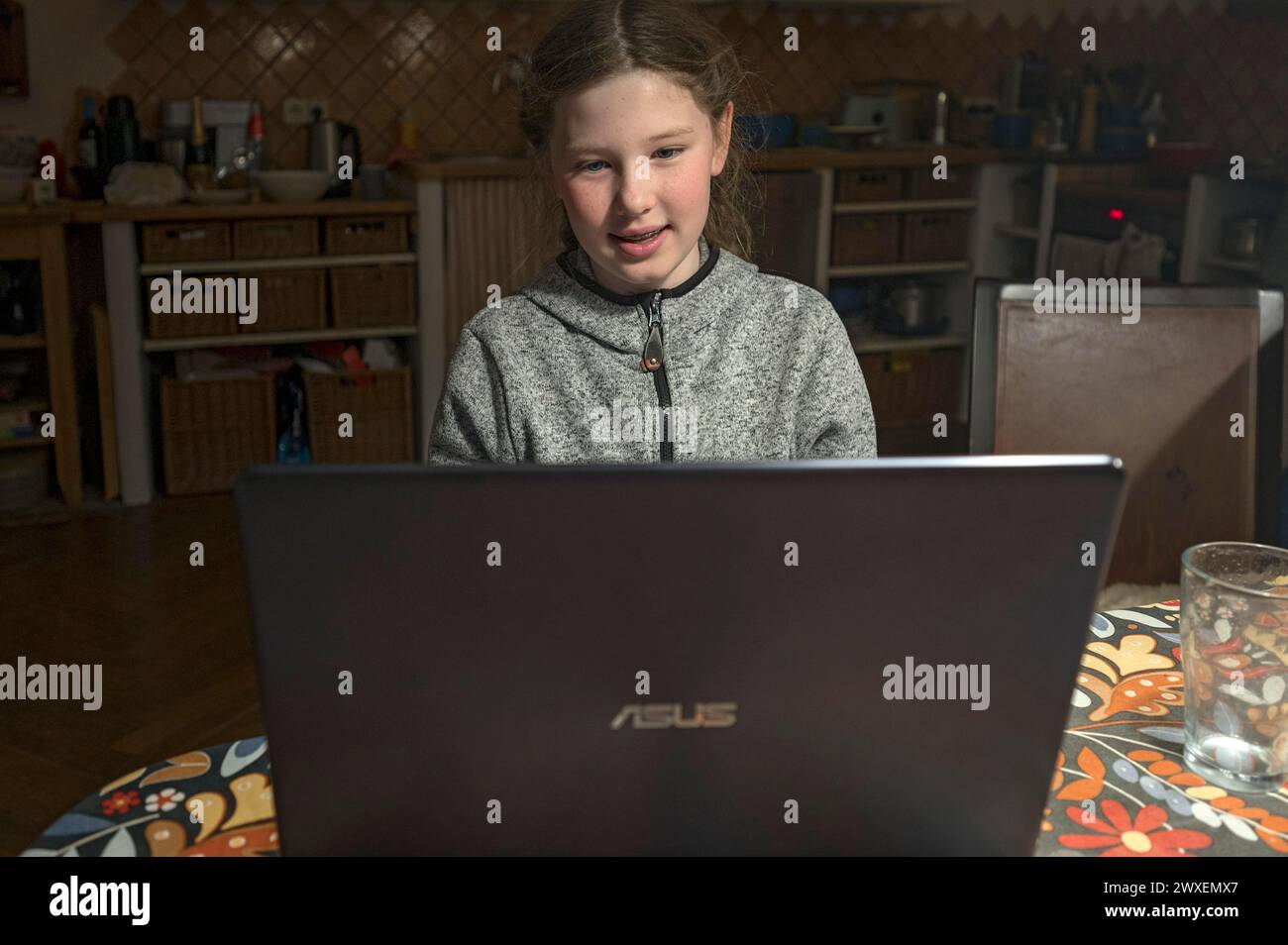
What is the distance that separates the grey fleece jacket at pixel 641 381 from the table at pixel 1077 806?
16.6 inches

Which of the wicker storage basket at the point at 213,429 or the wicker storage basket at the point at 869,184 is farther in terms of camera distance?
the wicker storage basket at the point at 869,184

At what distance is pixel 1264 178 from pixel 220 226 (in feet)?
→ 9.64

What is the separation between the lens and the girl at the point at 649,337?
1.16 metres

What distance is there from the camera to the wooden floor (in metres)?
2.18

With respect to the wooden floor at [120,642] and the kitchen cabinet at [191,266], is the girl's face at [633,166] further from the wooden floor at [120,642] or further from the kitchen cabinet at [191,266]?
the kitchen cabinet at [191,266]

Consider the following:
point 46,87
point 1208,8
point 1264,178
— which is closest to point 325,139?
point 46,87

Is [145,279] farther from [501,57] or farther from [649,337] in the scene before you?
[649,337]

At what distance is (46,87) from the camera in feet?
11.8

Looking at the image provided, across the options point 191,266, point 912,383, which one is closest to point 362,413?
A: point 191,266

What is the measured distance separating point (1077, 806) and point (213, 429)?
124 inches

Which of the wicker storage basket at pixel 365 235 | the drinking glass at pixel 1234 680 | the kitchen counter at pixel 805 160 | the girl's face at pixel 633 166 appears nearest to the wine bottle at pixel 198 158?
the wicker storage basket at pixel 365 235

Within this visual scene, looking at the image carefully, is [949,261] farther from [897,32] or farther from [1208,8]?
[1208,8]

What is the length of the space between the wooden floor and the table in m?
1.05

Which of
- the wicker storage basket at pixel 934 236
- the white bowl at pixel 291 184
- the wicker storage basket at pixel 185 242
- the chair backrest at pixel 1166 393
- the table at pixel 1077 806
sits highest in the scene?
the white bowl at pixel 291 184
